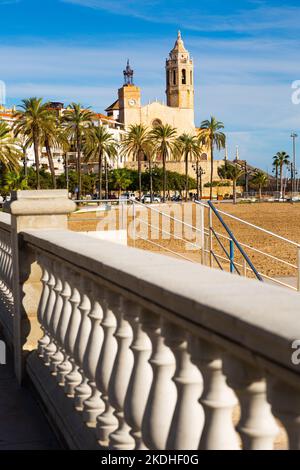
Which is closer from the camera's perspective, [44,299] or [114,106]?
[44,299]

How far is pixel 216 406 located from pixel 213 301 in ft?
0.94

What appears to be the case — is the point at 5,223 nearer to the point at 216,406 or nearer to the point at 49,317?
the point at 49,317

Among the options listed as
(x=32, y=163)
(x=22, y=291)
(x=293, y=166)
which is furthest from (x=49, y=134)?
(x=293, y=166)

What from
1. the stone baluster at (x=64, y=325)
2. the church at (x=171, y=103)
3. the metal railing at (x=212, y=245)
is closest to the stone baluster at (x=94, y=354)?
the stone baluster at (x=64, y=325)

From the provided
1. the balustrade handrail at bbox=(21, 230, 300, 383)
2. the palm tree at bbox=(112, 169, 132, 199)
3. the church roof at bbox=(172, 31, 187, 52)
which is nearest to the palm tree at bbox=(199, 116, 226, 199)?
the palm tree at bbox=(112, 169, 132, 199)

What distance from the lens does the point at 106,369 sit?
9.61ft

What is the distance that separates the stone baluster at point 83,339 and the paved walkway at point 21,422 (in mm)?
467

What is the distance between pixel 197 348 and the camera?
1.92 metres

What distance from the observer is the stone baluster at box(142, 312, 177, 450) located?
2197 mm

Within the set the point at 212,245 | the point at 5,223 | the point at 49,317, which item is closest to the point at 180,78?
the point at 212,245

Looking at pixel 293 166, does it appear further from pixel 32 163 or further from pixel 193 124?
pixel 32 163

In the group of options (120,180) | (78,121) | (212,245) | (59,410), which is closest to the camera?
(59,410)

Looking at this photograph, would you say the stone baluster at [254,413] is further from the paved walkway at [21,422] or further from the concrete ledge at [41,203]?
the concrete ledge at [41,203]

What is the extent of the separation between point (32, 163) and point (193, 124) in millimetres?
46739
